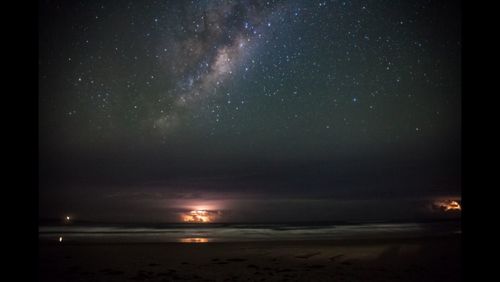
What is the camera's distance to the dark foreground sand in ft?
33.6

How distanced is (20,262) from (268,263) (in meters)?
10.6

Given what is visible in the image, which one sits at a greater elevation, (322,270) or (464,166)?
(464,166)

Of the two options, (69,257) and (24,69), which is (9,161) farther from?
(69,257)

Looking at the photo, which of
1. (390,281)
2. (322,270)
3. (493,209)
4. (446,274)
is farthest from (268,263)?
(493,209)

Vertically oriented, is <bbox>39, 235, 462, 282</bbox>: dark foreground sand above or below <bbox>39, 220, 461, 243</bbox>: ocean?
above

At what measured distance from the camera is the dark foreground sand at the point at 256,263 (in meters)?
10.2

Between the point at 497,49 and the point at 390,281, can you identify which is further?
the point at 390,281

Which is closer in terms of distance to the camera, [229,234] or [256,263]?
[256,263]

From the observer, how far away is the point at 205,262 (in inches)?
493

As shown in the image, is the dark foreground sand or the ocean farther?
the ocean

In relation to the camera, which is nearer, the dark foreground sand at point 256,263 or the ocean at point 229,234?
the dark foreground sand at point 256,263

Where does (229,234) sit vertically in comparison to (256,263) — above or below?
below

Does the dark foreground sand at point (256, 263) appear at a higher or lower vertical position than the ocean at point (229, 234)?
higher

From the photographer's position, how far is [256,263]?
1212cm
